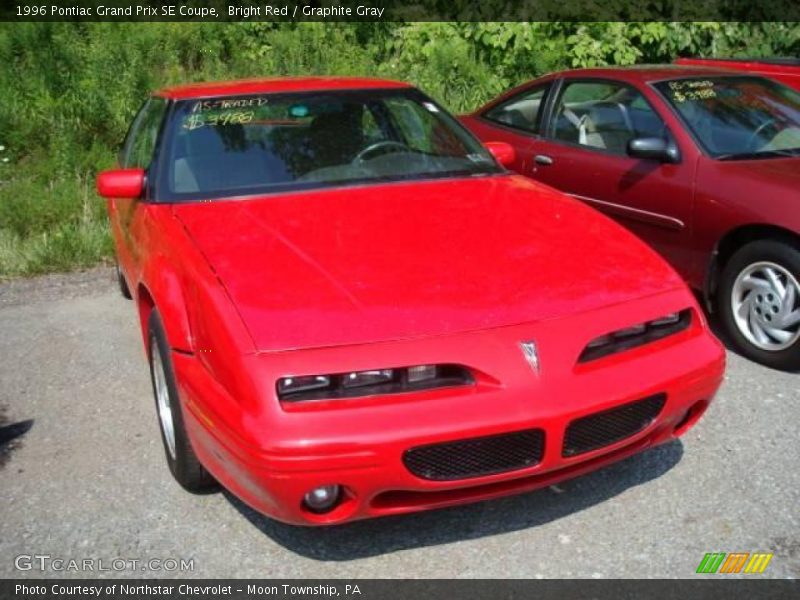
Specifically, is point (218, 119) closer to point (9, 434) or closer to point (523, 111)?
point (9, 434)

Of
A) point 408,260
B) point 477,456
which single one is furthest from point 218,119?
point 477,456

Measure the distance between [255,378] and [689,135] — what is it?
328 cm

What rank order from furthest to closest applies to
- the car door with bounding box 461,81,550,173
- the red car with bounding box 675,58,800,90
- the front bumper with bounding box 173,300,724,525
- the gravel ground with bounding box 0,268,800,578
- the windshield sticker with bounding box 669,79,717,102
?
the red car with bounding box 675,58,800,90
the car door with bounding box 461,81,550,173
the windshield sticker with bounding box 669,79,717,102
the gravel ground with bounding box 0,268,800,578
the front bumper with bounding box 173,300,724,525

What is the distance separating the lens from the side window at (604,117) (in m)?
5.07

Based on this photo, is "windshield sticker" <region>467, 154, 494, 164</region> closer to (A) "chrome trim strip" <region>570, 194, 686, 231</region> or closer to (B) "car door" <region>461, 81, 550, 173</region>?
(A) "chrome trim strip" <region>570, 194, 686, 231</region>

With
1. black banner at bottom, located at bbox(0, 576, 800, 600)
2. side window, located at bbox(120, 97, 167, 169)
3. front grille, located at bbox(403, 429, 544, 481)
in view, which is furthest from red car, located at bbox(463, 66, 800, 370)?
side window, located at bbox(120, 97, 167, 169)

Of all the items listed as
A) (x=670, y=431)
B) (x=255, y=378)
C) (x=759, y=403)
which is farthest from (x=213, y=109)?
(x=759, y=403)

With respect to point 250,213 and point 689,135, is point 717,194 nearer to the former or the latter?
point 689,135

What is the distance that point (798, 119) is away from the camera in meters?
5.02

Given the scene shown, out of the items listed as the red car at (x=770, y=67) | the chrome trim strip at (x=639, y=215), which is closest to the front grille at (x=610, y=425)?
the chrome trim strip at (x=639, y=215)

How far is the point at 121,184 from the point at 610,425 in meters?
2.30

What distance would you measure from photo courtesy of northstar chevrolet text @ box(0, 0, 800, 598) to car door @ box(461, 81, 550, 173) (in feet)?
1.05

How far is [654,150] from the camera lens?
470cm

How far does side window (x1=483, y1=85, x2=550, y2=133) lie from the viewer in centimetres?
585
